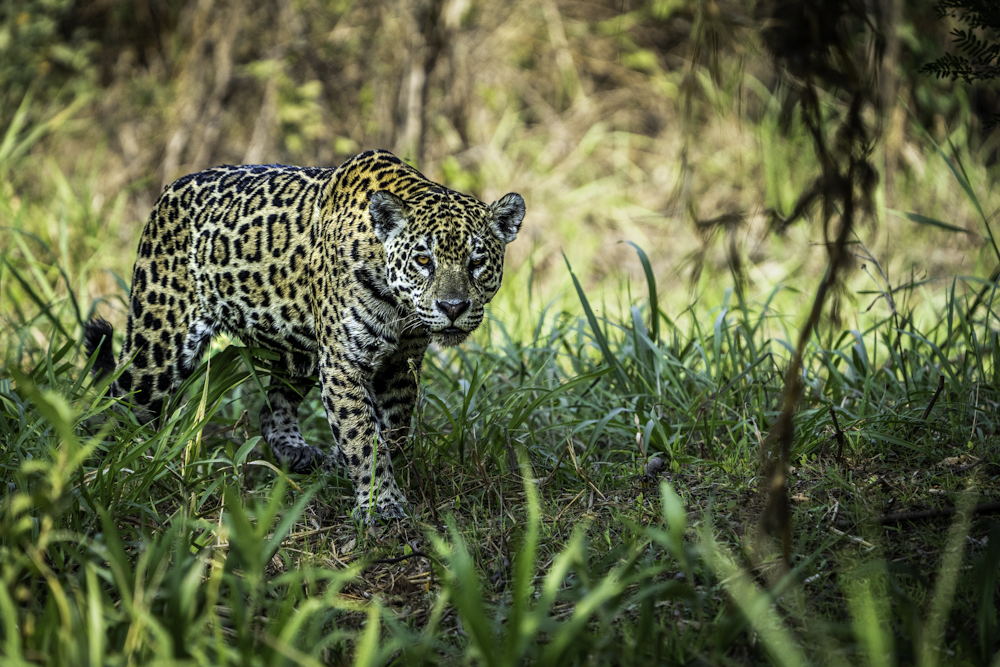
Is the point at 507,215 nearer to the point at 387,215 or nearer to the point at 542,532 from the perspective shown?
the point at 387,215

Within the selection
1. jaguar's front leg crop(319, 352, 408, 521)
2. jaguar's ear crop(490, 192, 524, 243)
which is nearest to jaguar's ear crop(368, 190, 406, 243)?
jaguar's ear crop(490, 192, 524, 243)

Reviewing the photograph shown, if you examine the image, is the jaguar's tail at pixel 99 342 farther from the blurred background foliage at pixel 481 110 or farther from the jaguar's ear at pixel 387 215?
the blurred background foliage at pixel 481 110

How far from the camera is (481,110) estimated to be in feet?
33.6

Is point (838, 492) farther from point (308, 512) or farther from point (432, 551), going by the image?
point (308, 512)

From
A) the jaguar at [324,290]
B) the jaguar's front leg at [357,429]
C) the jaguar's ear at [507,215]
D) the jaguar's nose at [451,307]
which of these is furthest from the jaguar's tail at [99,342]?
the jaguar's ear at [507,215]

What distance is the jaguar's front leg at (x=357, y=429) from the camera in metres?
3.81

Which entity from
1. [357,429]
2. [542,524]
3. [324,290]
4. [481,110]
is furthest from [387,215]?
[481,110]

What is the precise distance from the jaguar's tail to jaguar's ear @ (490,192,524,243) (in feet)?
6.96

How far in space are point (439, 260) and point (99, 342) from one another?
197cm

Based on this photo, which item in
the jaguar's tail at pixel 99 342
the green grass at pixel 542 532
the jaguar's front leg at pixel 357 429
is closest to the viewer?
the green grass at pixel 542 532

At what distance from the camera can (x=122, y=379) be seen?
452cm

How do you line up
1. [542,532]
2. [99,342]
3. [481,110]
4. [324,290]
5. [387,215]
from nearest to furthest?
1. [542,532]
2. [387,215]
3. [324,290]
4. [99,342]
5. [481,110]

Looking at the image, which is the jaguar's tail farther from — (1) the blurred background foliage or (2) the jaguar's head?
(1) the blurred background foliage

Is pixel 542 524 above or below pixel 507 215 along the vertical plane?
below
